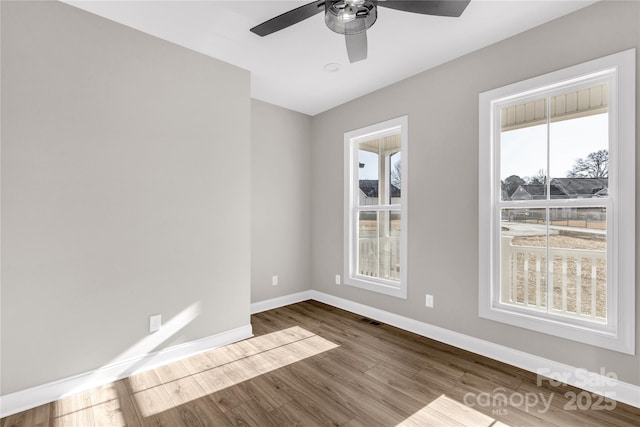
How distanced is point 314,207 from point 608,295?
10.4ft

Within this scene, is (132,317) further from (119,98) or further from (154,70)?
(154,70)

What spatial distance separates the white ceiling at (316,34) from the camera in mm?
2104

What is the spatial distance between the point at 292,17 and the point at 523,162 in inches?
83.9

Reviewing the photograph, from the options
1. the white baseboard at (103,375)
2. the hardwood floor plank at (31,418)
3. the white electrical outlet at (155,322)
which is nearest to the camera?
the hardwood floor plank at (31,418)

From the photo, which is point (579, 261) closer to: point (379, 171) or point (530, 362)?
point (530, 362)

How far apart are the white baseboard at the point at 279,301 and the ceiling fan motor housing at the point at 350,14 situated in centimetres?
315

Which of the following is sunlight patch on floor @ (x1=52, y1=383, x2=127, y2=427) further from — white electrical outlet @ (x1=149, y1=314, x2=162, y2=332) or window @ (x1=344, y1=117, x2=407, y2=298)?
window @ (x1=344, y1=117, x2=407, y2=298)

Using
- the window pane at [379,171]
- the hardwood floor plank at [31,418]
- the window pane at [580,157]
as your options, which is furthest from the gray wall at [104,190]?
the window pane at [580,157]

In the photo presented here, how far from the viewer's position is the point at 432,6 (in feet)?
5.57

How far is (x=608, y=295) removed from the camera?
2025 mm

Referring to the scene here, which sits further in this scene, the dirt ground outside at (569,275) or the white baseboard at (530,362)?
the dirt ground outside at (569,275)

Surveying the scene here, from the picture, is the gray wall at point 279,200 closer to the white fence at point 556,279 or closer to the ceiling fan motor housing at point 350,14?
the ceiling fan motor housing at point 350,14

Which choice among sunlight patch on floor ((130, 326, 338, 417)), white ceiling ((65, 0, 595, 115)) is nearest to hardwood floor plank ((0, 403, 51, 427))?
sunlight patch on floor ((130, 326, 338, 417))

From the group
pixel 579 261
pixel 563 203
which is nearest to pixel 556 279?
pixel 579 261
